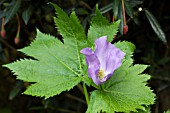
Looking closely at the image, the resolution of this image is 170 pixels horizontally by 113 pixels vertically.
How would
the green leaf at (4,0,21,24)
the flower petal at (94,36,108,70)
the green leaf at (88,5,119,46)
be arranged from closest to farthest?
1. the flower petal at (94,36,108,70)
2. the green leaf at (88,5,119,46)
3. the green leaf at (4,0,21,24)

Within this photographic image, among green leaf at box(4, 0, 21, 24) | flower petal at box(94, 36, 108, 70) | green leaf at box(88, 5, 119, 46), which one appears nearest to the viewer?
flower petal at box(94, 36, 108, 70)

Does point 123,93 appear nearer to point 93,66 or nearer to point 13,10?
point 93,66

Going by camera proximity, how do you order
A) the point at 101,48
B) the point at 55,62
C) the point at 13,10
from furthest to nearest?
1. the point at 13,10
2. the point at 55,62
3. the point at 101,48

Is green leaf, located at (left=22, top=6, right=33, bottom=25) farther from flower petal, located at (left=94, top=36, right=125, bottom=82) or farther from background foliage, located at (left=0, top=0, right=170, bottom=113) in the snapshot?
flower petal, located at (left=94, top=36, right=125, bottom=82)

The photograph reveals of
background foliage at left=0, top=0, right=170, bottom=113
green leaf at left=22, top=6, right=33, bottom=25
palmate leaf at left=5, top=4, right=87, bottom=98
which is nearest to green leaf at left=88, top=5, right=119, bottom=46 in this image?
palmate leaf at left=5, top=4, right=87, bottom=98

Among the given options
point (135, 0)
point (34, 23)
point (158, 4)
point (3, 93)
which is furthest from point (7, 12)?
point (3, 93)

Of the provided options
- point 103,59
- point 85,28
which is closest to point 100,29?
point 103,59

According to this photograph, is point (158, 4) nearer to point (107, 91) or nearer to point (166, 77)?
point (166, 77)
